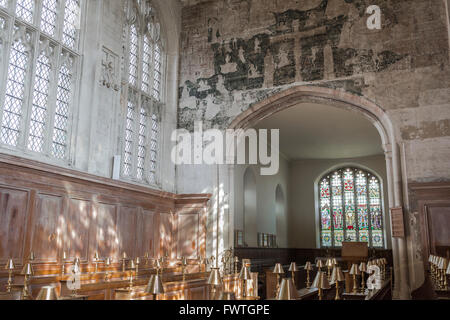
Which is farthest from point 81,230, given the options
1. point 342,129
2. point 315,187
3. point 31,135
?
point 315,187

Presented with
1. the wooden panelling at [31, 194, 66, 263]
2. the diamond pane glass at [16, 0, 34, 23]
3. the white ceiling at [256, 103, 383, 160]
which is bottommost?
the wooden panelling at [31, 194, 66, 263]

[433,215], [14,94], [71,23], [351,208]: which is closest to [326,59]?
[433,215]

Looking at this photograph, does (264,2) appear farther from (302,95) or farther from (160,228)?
(160,228)

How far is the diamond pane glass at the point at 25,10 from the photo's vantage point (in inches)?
384

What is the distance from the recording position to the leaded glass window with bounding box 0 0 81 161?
9.19 meters

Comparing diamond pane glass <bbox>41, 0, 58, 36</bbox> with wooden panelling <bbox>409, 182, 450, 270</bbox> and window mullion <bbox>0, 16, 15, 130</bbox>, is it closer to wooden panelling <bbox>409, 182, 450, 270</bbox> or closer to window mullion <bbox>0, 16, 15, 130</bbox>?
window mullion <bbox>0, 16, 15, 130</bbox>

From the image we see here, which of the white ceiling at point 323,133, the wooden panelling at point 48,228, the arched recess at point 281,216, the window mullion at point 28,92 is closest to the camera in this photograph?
the wooden panelling at point 48,228

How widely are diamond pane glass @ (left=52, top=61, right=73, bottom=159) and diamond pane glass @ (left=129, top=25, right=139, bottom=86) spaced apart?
2.51 metres

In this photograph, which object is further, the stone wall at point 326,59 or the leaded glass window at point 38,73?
the stone wall at point 326,59

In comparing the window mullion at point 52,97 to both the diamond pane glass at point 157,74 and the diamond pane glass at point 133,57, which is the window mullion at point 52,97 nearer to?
the diamond pane glass at point 133,57

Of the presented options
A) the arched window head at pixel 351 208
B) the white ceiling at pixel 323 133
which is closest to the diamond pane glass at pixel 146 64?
the white ceiling at pixel 323 133

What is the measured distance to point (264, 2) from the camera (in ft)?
47.6

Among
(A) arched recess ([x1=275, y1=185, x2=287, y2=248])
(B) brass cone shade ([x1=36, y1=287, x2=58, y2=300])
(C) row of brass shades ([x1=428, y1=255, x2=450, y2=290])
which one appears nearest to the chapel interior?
(C) row of brass shades ([x1=428, y1=255, x2=450, y2=290])

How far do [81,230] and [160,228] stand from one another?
3449mm
